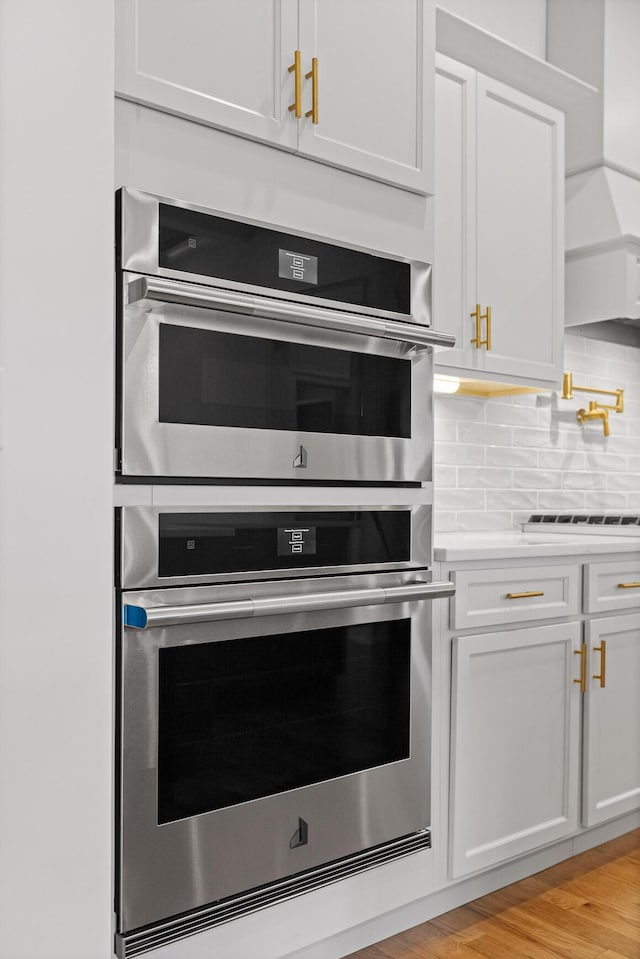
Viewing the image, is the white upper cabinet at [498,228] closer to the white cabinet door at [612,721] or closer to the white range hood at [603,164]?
the white range hood at [603,164]

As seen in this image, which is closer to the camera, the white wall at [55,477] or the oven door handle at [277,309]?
the white wall at [55,477]

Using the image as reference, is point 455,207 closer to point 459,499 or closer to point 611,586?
point 459,499

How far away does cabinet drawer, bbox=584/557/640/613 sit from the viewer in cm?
242

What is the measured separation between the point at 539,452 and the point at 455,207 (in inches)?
43.8

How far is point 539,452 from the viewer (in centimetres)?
322

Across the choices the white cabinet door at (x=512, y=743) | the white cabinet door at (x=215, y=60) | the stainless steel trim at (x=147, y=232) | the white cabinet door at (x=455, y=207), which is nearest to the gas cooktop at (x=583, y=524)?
the white cabinet door at (x=512, y=743)

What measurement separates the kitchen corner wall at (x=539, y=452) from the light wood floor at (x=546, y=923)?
1124 millimetres

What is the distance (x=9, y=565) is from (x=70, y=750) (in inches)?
7.4

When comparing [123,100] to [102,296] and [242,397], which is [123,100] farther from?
[102,296]

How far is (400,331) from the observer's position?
1.83m

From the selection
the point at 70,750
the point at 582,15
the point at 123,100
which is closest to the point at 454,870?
the point at 70,750

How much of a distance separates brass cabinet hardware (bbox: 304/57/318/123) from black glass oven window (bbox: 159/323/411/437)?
49 cm

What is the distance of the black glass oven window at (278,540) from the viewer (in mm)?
1529

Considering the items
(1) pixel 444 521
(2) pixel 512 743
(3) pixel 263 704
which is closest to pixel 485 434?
(1) pixel 444 521
